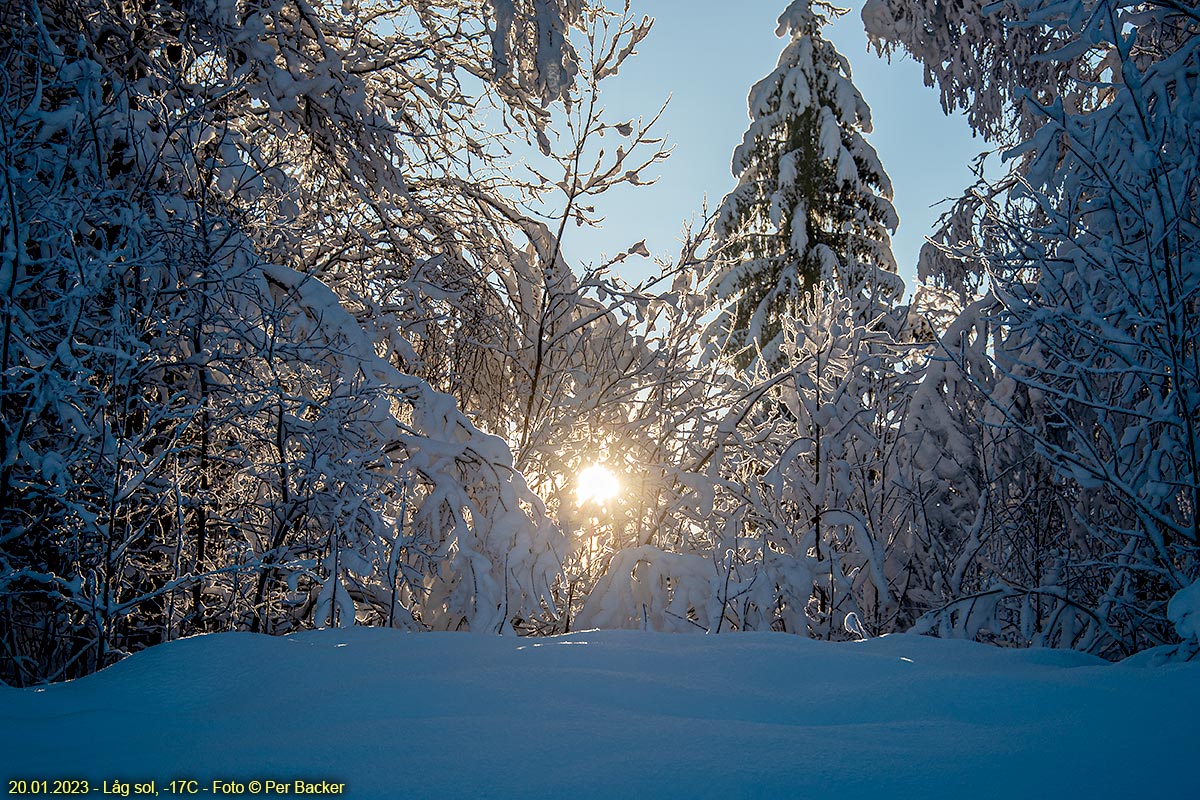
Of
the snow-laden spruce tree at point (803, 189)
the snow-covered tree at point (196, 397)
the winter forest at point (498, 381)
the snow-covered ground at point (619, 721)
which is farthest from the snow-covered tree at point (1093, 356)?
the snow-laden spruce tree at point (803, 189)

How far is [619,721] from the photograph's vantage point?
1.66 m

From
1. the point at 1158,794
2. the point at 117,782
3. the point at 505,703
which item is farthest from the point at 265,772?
the point at 1158,794

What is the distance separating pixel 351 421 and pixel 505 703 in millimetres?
2087

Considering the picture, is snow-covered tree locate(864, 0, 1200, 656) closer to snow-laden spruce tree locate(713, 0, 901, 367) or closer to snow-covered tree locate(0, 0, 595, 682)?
snow-covered tree locate(0, 0, 595, 682)

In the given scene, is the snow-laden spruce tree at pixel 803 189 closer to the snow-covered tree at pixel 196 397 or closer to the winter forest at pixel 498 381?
the winter forest at pixel 498 381

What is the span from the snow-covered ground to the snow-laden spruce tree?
1390 centimetres

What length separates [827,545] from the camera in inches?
174

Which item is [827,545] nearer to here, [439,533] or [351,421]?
[439,533]

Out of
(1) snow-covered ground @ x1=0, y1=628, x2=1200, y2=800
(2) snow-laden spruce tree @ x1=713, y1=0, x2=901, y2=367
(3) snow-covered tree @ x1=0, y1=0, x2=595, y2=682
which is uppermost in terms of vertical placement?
(2) snow-laden spruce tree @ x1=713, y1=0, x2=901, y2=367

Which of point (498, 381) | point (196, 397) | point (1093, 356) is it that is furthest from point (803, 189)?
point (196, 397)

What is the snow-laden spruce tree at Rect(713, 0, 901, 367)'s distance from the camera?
15.8 meters

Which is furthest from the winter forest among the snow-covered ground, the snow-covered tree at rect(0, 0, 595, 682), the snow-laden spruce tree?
the snow-laden spruce tree

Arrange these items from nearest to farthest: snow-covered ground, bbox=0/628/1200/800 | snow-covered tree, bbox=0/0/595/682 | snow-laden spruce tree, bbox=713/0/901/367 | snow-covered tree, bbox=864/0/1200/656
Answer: snow-covered ground, bbox=0/628/1200/800 < snow-covered tree, bbox=864/0/1200/656 < snow-covered tree, bbox=0/0/595/682 < snow-laden spruce tree, bbox=713/0/901/367

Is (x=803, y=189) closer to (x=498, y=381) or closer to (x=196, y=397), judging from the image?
(x=498, y=381)
